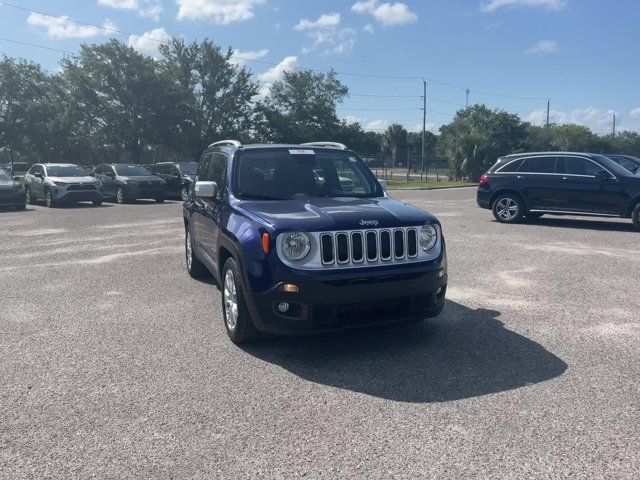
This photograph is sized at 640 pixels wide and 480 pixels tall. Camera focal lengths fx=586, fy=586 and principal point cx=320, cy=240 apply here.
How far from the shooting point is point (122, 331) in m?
5.73

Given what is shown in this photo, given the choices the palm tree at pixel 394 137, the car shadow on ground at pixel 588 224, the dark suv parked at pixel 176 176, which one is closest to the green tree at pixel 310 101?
the palm tree at pixel 394 137

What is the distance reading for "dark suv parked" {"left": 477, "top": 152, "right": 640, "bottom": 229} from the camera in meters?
12.8

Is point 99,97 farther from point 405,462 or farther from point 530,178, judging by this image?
point 405,462

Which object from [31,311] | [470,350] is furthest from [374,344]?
[31,311]

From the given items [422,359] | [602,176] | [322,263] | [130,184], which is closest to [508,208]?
[602,176]

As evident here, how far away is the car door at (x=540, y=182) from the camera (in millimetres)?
13547

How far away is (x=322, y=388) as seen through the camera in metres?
4.30

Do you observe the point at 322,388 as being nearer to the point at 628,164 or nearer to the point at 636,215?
the point at 636,215

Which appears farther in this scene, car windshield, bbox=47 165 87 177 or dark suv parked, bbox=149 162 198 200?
dark suv parked, bbox=149 162 198 200

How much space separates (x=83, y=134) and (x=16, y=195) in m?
33.6

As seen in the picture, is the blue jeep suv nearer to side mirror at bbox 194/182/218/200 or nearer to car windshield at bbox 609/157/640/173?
side mirror at bbox 194/182/218/200

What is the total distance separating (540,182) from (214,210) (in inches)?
388

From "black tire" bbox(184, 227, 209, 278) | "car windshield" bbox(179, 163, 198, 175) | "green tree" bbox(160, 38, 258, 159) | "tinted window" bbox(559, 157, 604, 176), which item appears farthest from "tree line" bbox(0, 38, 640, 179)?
"black tire" bbox(184, 227, 209, 278)

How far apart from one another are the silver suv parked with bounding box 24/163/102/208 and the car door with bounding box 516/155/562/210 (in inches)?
577
